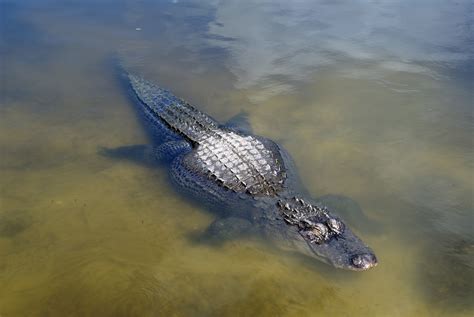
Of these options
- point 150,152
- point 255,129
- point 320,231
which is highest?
point 320,231

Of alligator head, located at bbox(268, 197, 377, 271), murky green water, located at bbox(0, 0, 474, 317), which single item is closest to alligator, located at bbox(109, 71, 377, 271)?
alligator head, located at bbox(268, 197, 377, 271)

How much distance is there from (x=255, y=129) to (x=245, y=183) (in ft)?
5.27

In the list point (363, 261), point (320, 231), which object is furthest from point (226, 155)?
point (363, 261)

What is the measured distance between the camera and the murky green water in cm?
395

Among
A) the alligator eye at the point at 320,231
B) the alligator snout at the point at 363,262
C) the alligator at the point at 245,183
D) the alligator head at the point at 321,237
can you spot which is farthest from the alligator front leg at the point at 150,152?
the alligator snout at the point at 363,262

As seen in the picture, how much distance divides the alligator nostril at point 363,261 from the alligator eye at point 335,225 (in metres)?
0.38

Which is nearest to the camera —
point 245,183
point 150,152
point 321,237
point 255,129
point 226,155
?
point 321,237

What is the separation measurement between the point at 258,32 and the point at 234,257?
19.7ft

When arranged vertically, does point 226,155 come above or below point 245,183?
above

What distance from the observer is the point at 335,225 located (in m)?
4.33

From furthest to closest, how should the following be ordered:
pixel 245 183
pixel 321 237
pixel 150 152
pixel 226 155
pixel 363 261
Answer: pixel 150 152 < pixel 226 155 < pixel 245 183 < pixel 321 237 < pixel 363 261

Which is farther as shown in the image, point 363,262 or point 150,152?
point 150,152

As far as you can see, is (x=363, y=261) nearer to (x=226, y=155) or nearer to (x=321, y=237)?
(x=321, y=237)

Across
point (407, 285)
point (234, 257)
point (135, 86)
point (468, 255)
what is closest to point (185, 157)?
point (234, 257)
